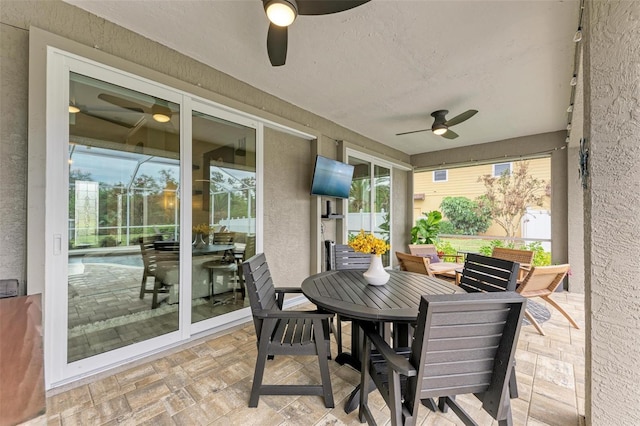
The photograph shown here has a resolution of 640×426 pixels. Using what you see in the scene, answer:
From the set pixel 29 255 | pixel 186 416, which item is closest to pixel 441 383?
pixel 186 416

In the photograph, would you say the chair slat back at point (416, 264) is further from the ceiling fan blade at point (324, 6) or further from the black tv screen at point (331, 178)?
the ceiling fan blade at point (324, 6)

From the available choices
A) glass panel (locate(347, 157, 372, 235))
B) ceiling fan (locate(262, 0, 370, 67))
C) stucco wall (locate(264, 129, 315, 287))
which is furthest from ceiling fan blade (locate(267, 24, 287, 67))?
glass panel (locate(347, 157, 372, 235))

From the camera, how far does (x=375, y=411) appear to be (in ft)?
5.76

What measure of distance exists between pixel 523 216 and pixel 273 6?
24.7ft

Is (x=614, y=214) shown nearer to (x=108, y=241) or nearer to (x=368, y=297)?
(x=368, y=297)

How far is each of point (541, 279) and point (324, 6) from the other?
11.4 feet

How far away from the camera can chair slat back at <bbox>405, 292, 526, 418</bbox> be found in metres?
1.08

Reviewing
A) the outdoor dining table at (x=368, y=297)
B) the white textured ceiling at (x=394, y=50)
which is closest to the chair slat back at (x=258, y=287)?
the outdoor dining table at (x=368, y=297)

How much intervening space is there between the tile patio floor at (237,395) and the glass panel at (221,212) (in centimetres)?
66

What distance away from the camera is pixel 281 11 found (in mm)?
1667

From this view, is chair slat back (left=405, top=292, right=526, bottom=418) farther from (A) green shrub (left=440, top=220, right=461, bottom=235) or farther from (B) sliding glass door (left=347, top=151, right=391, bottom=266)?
(A) green shrub (left=440, top=220, right=461, bottom=235)

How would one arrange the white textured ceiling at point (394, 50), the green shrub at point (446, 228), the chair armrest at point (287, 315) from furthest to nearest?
1. the green shrub at point (446, 228)
2. the white textured ceiling at point (394, 50)
3. the chair armrest at point (287, 315)

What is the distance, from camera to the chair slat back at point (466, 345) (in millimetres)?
1077

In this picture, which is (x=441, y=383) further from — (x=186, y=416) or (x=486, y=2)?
(x=486, y=2)
